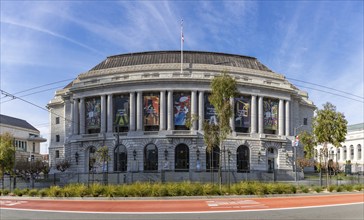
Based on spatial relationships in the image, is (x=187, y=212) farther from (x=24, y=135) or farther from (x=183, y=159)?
(x=24, y=135)

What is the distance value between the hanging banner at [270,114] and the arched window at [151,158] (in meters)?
23.6

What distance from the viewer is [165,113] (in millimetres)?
70625

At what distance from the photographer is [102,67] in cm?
8281

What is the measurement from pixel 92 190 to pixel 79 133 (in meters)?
50.2

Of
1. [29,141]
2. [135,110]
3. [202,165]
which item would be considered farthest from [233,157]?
[29,141]

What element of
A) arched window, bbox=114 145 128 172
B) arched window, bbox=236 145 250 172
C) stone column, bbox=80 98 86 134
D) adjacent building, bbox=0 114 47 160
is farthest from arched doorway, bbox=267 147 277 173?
adjacent building, bbox=0 114 47 160

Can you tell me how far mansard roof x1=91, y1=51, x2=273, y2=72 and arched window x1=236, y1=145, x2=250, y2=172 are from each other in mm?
Result: 19424

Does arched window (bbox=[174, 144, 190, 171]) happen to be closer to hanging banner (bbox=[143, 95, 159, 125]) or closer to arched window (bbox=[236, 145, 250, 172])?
hanging banner (bbox=[143, 95, 159, 125])

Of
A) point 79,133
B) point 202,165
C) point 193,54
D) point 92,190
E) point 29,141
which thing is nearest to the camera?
point 92,190

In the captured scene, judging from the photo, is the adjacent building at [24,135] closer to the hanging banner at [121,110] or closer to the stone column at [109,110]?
the stone column at [109,110]

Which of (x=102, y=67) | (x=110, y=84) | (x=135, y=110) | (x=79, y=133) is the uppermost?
(x=102, y=67)

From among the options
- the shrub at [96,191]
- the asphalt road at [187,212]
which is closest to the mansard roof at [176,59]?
the shrub at [96,191]

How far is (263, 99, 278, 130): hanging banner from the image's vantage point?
247 feet

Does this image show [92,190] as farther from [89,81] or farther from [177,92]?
[89,81]
